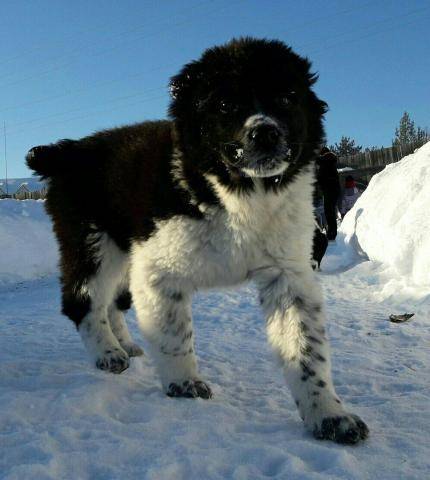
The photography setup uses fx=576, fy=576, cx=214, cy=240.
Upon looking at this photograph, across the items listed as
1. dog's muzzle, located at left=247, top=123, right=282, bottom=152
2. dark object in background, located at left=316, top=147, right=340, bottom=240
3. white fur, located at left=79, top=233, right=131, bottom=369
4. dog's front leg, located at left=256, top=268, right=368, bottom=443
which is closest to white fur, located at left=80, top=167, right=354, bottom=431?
dog's front leg, located at left=256, top=268, right=368, bottom=443

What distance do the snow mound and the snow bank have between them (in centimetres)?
595

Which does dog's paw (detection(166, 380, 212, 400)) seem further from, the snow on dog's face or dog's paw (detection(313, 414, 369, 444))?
the snow on dog's face

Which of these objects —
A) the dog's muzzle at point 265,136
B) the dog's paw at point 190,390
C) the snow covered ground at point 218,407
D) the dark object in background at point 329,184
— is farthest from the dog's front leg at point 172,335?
the dark object in background at point 329,184

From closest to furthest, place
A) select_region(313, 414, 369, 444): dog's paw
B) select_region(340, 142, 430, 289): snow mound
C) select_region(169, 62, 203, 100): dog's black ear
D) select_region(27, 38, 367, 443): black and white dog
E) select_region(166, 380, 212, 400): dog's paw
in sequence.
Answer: select_region(313, 414, 369, 444): dog's paw
select_region(27, 38, 367, 443): black and white dog
select_region(166, 380, 212, 400): dog's paw
select_region(169, 62, 203, 100): dog's black ear
select_region(340, 142, 430, 289): snow mound

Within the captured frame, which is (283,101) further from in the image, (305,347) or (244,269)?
(305,347)

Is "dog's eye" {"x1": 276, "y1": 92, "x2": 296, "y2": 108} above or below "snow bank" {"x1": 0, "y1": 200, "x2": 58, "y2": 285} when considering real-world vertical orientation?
above

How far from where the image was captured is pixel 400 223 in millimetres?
7836

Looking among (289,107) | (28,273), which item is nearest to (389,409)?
(289,107)

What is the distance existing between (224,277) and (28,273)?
8.39m

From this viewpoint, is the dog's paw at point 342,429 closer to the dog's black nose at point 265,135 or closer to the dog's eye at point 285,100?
the dog's black nose at point 265,135

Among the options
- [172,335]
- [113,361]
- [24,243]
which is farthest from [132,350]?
[24,243]

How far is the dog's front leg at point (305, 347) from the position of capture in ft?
8.87

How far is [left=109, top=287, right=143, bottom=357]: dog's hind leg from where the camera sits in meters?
4.48

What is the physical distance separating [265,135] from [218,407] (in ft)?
4.75
